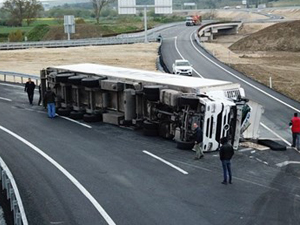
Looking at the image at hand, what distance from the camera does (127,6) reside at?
2512 inches

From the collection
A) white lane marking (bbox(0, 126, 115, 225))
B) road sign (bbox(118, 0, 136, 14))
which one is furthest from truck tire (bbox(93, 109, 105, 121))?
road sign (bbox(118, 0, 136, 14))

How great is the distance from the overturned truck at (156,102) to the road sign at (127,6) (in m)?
39.7

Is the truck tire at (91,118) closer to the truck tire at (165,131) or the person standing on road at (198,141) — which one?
the truck tire at (165,131)

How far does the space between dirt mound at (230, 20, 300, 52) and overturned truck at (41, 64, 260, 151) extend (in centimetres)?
5310

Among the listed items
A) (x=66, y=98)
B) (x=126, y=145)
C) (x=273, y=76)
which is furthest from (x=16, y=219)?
(x=273, y=76)

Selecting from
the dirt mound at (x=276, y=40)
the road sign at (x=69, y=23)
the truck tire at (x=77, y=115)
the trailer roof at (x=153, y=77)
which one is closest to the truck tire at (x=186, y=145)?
the trailer roof at (x=153, y=77)

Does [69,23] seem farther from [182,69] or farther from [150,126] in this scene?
[150,126]

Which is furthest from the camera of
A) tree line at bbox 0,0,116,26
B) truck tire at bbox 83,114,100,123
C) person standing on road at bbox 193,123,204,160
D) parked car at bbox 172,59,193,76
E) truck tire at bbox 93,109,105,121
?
tree line at bbox 0,0,116,26

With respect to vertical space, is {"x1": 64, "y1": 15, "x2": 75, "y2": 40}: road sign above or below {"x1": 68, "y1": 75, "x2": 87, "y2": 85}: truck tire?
above

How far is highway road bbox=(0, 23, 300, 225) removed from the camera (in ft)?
39.9

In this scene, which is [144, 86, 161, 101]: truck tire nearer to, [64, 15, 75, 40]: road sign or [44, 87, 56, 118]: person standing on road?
[44, 87, 56, 118]: person standing on road

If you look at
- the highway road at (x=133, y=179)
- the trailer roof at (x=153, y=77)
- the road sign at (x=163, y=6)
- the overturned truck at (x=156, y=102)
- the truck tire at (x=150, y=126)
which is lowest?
the highway road at (x=133, y=179)

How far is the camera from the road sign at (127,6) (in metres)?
63.8

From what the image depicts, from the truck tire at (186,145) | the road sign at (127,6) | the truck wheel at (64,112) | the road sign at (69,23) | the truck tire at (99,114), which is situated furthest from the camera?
the road sign at (69,23)
